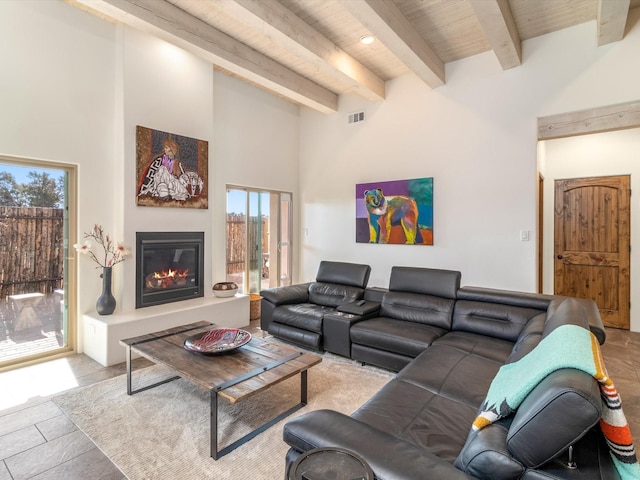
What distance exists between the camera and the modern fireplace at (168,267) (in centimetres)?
388

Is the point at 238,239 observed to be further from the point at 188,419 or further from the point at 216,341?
the point at 188,419

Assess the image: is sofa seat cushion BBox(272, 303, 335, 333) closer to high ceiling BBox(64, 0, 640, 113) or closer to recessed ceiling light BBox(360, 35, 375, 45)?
high ceiling BBox(64, 0, 640, 113)

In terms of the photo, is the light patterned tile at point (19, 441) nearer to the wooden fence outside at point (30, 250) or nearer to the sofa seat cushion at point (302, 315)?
the wooden fence outside at point (30, 250)

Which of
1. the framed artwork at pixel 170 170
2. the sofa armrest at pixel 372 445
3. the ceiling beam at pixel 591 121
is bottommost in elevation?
the sofa armrest at pixel 372 445

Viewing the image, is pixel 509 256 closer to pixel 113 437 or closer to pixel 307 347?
pixel 307 347

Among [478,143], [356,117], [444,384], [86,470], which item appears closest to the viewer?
[86,470]

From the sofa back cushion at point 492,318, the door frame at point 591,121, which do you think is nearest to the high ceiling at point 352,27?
the door frame at point 591,121

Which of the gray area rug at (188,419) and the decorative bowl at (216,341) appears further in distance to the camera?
the decorative bowl at (216,341)

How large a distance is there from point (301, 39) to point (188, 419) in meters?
3.60

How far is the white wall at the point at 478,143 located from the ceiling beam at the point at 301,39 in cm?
78

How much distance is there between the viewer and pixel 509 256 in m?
3.97

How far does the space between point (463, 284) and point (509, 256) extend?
2.18 ft

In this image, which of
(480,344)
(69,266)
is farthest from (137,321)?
(480,344)

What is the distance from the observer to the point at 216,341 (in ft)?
8.78
